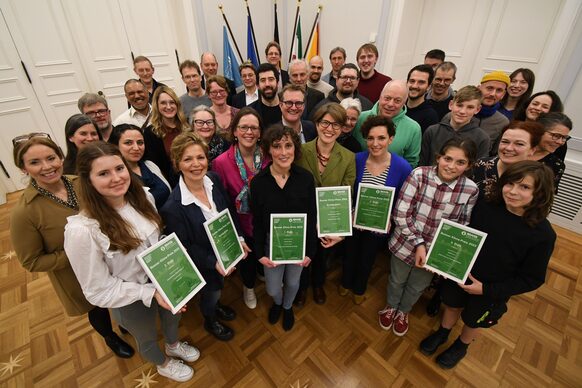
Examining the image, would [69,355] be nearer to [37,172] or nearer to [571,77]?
[37,172]

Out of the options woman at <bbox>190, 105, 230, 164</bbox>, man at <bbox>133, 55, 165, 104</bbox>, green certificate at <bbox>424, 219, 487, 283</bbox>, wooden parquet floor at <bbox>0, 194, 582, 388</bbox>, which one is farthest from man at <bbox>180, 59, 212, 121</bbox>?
green certificate at <bbox>424, 219, 487, 283</bbox>

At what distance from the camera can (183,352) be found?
6.60 feet

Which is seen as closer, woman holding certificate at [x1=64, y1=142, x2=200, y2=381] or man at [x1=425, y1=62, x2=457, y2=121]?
woman holding certificate at [x1=64, y1=142, x2=200, y2=381]

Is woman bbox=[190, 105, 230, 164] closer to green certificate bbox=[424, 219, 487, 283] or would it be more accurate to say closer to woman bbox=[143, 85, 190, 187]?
woman bbox=[143, 85, 190, 187]

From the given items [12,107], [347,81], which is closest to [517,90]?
[347,81]

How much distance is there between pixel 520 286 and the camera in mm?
1504

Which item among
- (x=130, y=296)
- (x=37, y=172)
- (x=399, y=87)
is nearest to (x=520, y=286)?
(x=399, y=87)

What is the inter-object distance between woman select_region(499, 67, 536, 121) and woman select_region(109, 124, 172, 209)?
348 centimetres

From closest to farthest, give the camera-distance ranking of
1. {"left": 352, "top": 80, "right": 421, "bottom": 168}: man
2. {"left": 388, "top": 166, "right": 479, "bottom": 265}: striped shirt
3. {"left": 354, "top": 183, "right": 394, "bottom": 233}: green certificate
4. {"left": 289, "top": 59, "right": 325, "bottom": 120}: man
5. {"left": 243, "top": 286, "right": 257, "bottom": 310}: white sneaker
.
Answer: {"left": 388, "top": 166, "right": 479, "bottom": 265}: striped shirt, {"left": 354, "top": 183, "right": 394, "bottom": 233}: green certificate, {"left": 352, "top": 80, "right": 421, "bottom": 168}: man, {"left": 243, "top": 286, "right": 257, "bottom": 310}: white sneaker, {"left": 289, "top": 59, "right": 325, "bottom": 120}: man

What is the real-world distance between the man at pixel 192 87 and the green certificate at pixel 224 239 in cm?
194

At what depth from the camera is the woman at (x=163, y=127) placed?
2.28 m

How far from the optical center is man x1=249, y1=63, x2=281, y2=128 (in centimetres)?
269

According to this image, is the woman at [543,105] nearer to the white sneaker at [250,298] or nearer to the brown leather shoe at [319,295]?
the brown leather shoe at [319,295]

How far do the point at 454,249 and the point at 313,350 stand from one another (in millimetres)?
1344
